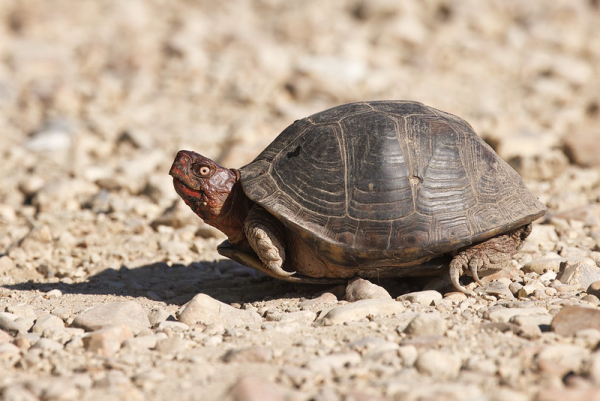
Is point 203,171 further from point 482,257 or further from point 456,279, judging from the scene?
point 482,257

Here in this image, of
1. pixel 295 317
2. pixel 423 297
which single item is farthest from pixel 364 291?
pixel 295 317

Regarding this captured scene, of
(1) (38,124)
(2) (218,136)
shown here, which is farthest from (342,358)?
(1) (38,124)

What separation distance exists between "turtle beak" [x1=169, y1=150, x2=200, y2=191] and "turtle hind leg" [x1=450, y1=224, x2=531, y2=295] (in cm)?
183

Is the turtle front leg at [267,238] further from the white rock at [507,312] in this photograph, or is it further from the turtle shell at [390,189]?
the white rock at [507,312]

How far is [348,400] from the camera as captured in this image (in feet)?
8.10

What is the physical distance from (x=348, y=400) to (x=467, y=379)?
55 cm

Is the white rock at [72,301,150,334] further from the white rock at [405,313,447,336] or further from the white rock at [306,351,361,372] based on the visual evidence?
the white rock at [405,313,447,336]

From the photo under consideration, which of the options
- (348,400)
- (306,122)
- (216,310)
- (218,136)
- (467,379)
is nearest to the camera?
(348,400)

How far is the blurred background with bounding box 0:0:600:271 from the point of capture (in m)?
7.30

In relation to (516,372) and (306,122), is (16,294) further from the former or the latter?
(516,372)

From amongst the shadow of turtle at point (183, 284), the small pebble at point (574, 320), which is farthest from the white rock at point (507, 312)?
the shadow of turtle at point (183, 284)

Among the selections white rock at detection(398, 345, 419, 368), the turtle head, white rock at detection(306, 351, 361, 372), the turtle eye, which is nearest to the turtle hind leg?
white rock at detection(398, 345, 419, 368)

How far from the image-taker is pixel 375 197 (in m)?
3.90

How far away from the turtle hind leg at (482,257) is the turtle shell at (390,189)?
0.16 meters
